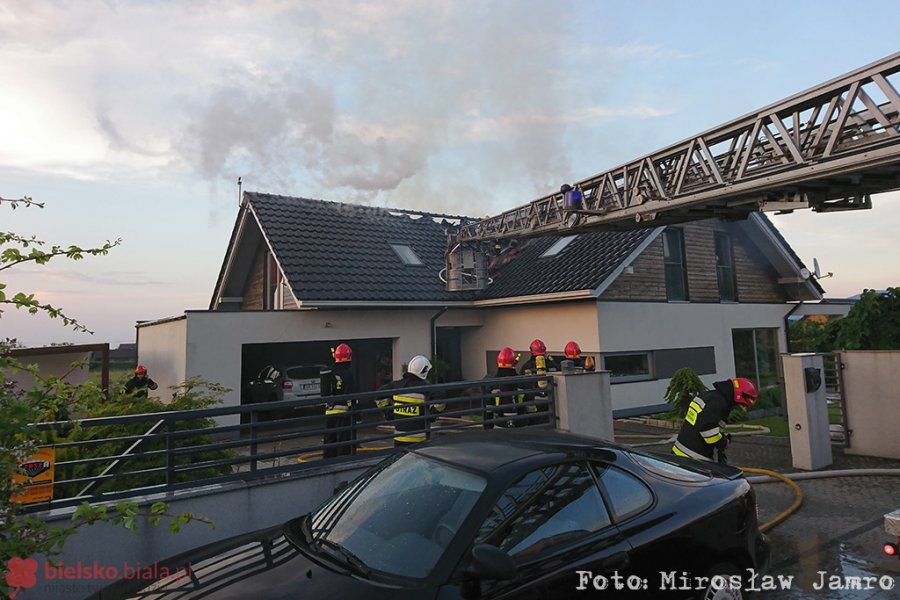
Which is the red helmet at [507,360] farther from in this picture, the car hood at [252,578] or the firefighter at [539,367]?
the car hood at [252,578]

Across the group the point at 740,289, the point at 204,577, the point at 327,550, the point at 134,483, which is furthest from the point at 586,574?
the point at 740,289

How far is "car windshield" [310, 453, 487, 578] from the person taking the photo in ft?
8.11

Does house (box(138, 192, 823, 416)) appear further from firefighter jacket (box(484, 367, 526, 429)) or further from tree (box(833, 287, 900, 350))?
firefighter jacket (box(484, 367, 526, 429))

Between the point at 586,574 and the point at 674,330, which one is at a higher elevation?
the point at 674,330

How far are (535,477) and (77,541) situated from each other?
3664 mm

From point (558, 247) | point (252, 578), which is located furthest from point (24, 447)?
point (558, 247)

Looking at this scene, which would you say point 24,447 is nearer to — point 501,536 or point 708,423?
point 501,536

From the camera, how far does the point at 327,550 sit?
2.68 m

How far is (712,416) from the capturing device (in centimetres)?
522

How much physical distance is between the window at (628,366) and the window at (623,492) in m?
9.71

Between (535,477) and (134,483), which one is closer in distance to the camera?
(535,477)

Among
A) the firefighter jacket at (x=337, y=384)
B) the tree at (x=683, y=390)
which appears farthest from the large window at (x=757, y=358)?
the firefighter jacket at (x=337, y=384)

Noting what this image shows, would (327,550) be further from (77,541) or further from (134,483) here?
(134,483)

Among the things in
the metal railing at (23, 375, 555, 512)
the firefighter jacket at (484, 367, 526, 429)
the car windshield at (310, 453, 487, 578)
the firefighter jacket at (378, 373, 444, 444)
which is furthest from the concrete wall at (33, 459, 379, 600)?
the car windshield at (310, 453, 487, 578)
